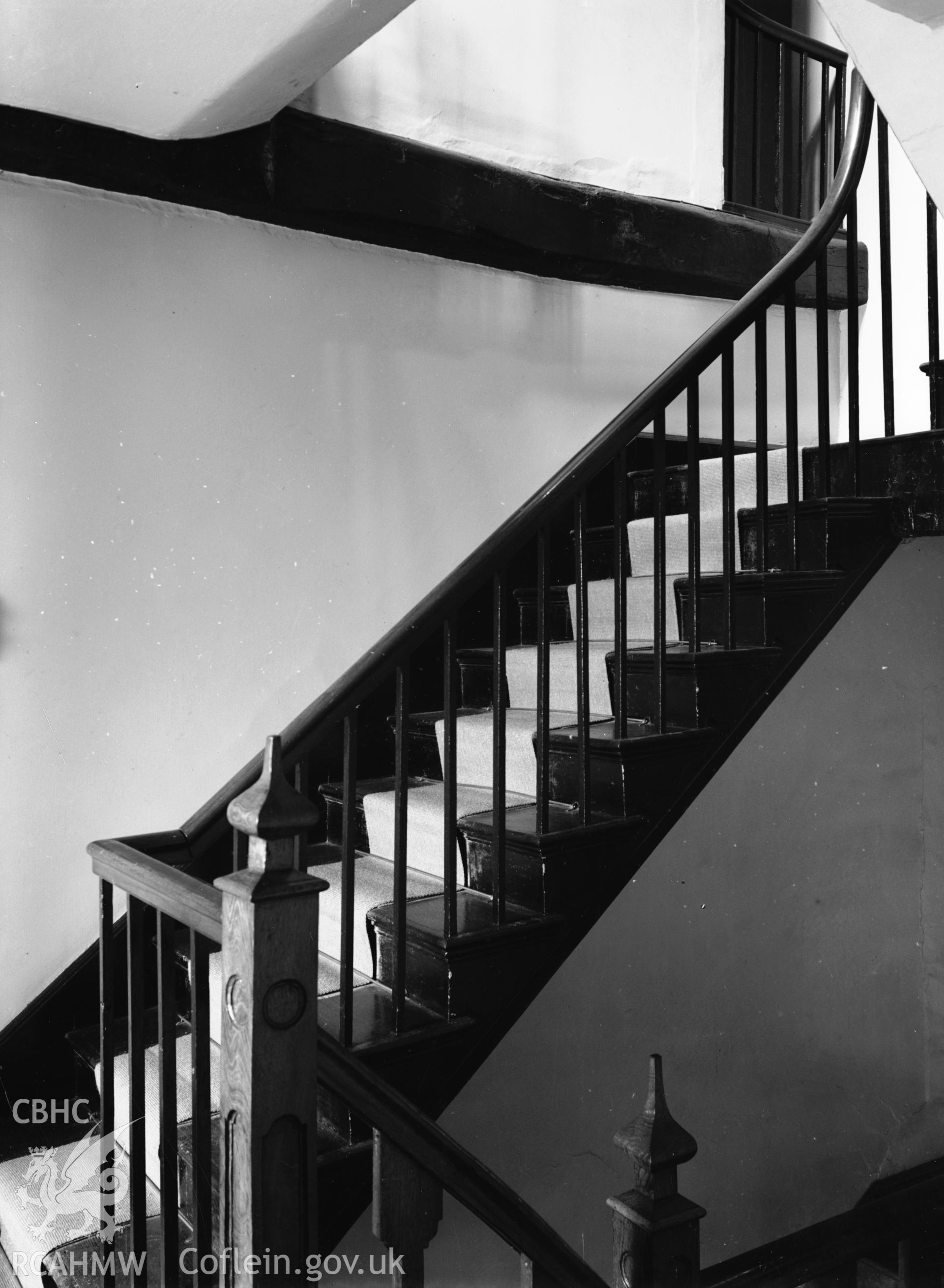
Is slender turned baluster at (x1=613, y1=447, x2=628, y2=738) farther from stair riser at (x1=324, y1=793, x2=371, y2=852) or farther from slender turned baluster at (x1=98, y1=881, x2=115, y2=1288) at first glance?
slender turned baluster at (x1=98, y1=881, x2=115, y2=1288)

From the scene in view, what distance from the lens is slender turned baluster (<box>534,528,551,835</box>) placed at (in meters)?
2.30

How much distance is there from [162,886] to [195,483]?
168 cm

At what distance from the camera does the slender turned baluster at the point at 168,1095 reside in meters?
1.58

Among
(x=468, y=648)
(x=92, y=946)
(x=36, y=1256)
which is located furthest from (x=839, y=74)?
(x=36, y=1256)

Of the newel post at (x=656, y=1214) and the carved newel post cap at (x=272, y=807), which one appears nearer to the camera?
the carved newel post cap at (x=272, y=807)

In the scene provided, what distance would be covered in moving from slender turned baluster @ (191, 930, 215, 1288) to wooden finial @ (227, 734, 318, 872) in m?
0.24

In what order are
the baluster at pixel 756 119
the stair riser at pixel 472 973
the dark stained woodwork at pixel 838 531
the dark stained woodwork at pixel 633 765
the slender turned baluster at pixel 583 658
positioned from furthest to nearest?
the baluster at pixel 756 119 < the dark stained woodwork at pixel 838 531 < the dark stained woodwork at pixel 633 765 < the slender turned baluster at pixel 583 658 < the stair riser at pixel 472 973

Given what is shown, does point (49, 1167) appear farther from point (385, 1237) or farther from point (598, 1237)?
point (598, 1237)

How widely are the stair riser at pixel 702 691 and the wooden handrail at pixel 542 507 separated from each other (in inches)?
21.5

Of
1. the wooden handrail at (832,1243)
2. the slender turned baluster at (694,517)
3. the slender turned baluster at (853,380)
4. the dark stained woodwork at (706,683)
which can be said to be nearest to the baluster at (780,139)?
the slender turned baluster at (853,380)

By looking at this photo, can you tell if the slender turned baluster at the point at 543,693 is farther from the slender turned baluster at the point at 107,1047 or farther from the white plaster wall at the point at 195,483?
the white plaster wall at the point at 195,483

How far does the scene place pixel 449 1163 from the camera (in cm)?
160

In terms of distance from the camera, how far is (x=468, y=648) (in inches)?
144

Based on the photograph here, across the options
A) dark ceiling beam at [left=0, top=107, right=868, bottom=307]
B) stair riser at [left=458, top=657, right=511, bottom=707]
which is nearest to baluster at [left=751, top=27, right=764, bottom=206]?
dark ceiling beam at [left=0, top=107, right=868, bottom=307]
